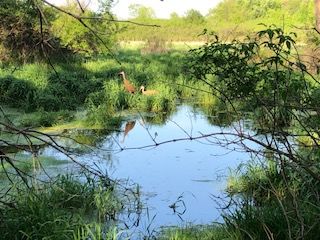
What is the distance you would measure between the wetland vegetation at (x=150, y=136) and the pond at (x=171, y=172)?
0.09 ft

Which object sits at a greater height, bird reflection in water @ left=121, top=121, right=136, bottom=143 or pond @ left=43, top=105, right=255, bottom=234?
bird reflection in water @ left=121, top=121, right=136, bottom=143

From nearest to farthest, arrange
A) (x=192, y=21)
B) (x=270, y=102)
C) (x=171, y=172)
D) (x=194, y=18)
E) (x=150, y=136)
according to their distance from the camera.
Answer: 1. (x=150, y=136)
2. (x=270, y=102)
3. (x=171, y=172)
4. (x=194, y=18)
5. (x=192, y=21)

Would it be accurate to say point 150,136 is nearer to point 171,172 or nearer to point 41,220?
point 41,220

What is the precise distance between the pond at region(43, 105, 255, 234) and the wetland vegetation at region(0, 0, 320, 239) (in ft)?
0.09

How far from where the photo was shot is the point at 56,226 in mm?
3525

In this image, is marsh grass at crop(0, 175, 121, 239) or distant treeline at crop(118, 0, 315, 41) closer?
marsh grass at crop(0, 175, 121, 239)

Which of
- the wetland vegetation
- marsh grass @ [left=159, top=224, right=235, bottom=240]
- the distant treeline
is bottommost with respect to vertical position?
marsh grass @ [left=159, top=224, right=235, bottom=240]

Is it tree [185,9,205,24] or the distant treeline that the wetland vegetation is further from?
tree [185,9,205,24]

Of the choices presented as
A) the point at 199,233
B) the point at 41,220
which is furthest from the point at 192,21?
the point at 41,220

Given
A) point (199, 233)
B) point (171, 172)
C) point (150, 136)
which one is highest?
point (171, 172)

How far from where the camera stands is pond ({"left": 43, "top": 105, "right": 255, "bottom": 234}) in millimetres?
4832

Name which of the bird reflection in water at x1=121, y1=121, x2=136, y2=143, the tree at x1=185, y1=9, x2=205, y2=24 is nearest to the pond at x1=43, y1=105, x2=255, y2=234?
the bird reflection in water at x1=121, y1=121, x2=136, y2=143

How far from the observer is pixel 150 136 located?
10.2 ft

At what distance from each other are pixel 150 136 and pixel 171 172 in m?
3.23
